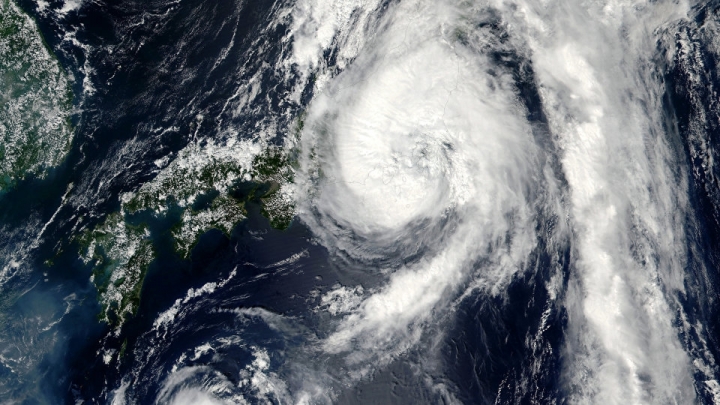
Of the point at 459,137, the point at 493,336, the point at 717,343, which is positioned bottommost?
the point at 493,336

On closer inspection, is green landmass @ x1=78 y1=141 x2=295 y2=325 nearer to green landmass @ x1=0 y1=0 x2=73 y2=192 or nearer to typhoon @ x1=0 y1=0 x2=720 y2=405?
typhoon @ x1=0 y1=0 x2=720 y2=405

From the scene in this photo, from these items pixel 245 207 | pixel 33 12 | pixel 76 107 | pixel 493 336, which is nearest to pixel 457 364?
pixel 493 336

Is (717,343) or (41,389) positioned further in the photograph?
(41,389)

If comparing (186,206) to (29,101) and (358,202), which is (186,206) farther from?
(29,101)

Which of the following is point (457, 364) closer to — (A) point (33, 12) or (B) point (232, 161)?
(B) point (232, 161)

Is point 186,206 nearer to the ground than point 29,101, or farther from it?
nearer to the ground

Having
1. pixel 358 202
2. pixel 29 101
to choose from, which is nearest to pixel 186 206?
pixel 358 202

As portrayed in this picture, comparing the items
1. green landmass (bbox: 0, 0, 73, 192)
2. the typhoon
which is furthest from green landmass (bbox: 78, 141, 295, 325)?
green landmass (bbox: 0, 0, 73, 192)

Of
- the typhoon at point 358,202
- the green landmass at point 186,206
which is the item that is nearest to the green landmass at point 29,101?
the typhoon at point 358,202
